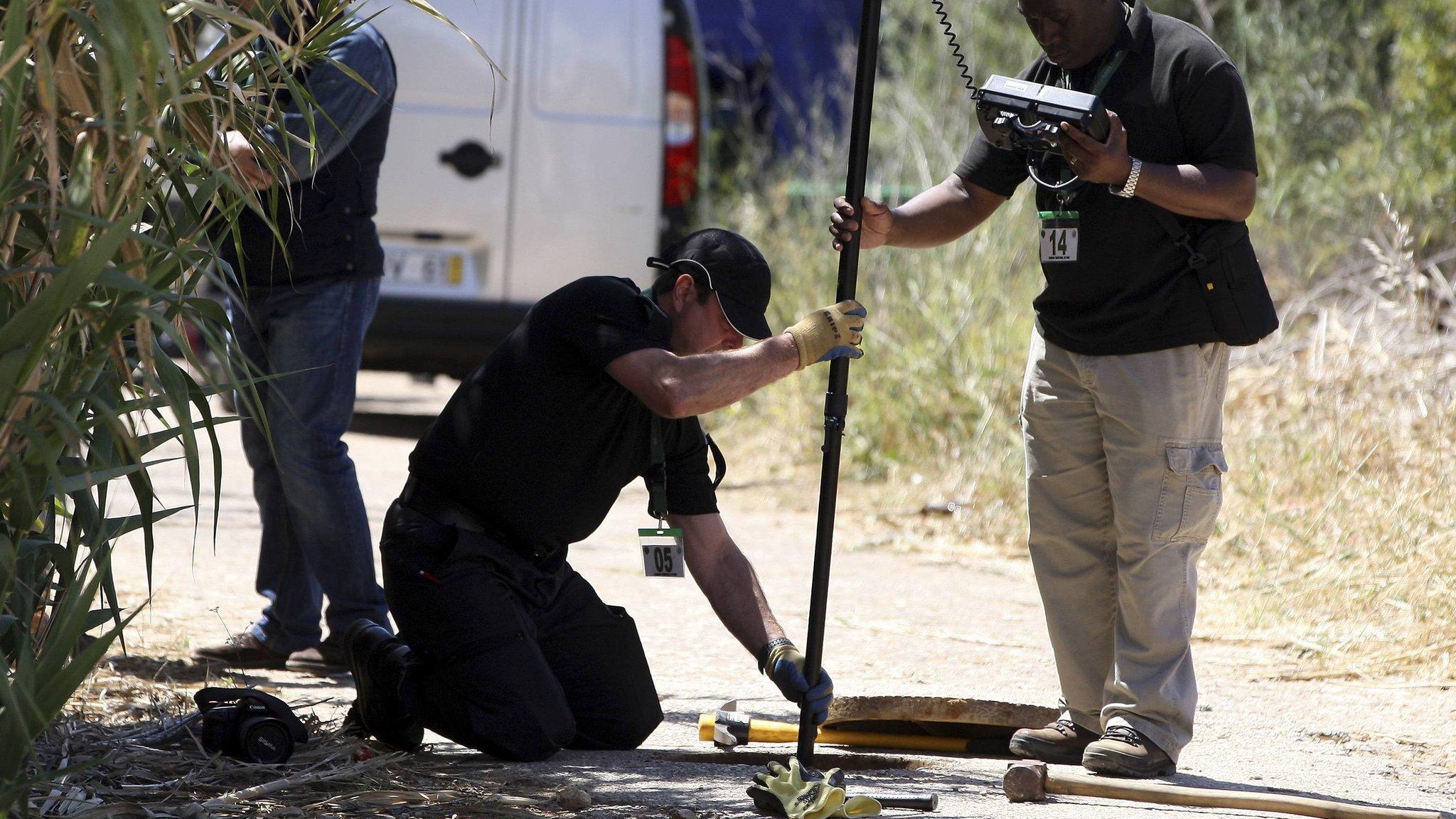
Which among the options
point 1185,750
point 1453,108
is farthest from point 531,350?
point 1453,108

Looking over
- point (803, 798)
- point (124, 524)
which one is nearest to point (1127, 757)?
point (803, 798)

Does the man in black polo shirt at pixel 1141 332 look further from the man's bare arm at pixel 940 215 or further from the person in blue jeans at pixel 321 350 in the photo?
the person in blue jeans at pixel 321 350

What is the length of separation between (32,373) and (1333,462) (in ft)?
14.4

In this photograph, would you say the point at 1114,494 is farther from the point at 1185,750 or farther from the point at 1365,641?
the point at 1365,641

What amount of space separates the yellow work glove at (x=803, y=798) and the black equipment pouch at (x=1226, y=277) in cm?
120

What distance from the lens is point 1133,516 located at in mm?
3312

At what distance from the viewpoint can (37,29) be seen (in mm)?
2088

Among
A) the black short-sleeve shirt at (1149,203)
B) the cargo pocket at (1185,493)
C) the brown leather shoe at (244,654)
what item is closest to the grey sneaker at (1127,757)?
the cargo pocket at (1185,493)

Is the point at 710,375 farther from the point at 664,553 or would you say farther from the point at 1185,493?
the point at 1185,493

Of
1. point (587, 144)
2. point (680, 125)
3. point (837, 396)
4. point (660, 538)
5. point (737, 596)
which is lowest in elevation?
point (737, 596)

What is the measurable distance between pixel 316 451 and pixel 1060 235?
1.90m

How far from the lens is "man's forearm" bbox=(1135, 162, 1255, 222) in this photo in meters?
3.12

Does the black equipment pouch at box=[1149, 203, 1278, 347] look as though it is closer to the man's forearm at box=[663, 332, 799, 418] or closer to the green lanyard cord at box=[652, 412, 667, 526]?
the man's forearm at box=[663, 332, 799, 418]

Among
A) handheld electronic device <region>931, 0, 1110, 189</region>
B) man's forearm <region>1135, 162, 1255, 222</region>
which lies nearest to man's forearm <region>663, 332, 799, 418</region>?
handheld electronic device <region>931, 0, 1110, 189</region>
